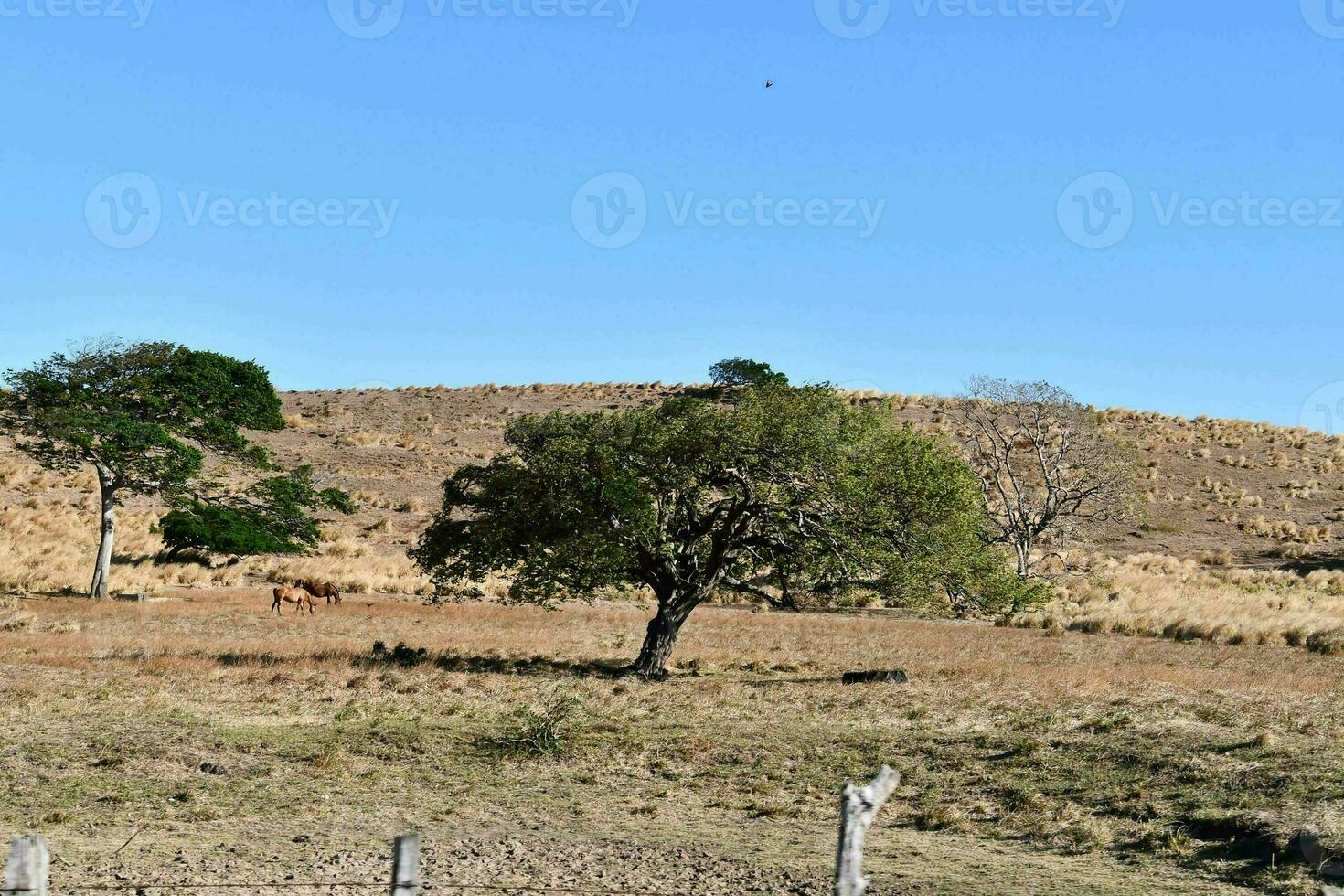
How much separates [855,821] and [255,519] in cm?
4093

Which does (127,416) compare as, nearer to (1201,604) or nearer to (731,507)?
(731,507)

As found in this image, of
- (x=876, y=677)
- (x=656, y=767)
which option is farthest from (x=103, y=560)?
(x=656, y=767)

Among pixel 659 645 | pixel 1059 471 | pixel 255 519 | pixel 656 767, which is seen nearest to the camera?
pixel 656 767

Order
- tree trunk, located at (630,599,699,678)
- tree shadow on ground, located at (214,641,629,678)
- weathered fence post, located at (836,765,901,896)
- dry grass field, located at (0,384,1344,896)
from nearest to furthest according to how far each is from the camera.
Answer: weathered fence post, located at (836,765,901,896)
dry grass field, located at (0,384,1344,896)
tree shadow on ground, located at (214,641,629,678)
tree trunk, located at (630,599,699,678)

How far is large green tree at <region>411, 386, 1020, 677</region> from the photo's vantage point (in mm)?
24875

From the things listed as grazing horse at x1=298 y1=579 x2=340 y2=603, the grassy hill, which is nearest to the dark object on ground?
the grassy hill

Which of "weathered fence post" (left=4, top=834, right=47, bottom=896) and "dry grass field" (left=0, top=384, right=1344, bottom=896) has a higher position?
"weathered fence post" (left=4, top=834, right=47, bottom=896)

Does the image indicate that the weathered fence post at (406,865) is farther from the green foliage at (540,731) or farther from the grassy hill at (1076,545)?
the grassy hill at (1076,545)

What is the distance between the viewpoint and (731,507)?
85.2ft

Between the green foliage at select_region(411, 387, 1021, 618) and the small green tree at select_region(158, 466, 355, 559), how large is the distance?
68.6ft

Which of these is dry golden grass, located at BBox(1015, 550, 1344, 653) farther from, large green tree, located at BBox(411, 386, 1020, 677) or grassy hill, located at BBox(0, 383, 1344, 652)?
large green tree, located at BBox(411, 386, 1020, 677)

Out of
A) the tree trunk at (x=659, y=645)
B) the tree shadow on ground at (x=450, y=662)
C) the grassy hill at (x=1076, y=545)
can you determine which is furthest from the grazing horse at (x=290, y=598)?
the tree trunk at (x=659, y=645)

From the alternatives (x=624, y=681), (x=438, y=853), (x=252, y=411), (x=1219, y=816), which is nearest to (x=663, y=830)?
(x=438, y=853)

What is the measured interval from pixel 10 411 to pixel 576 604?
860 inches
